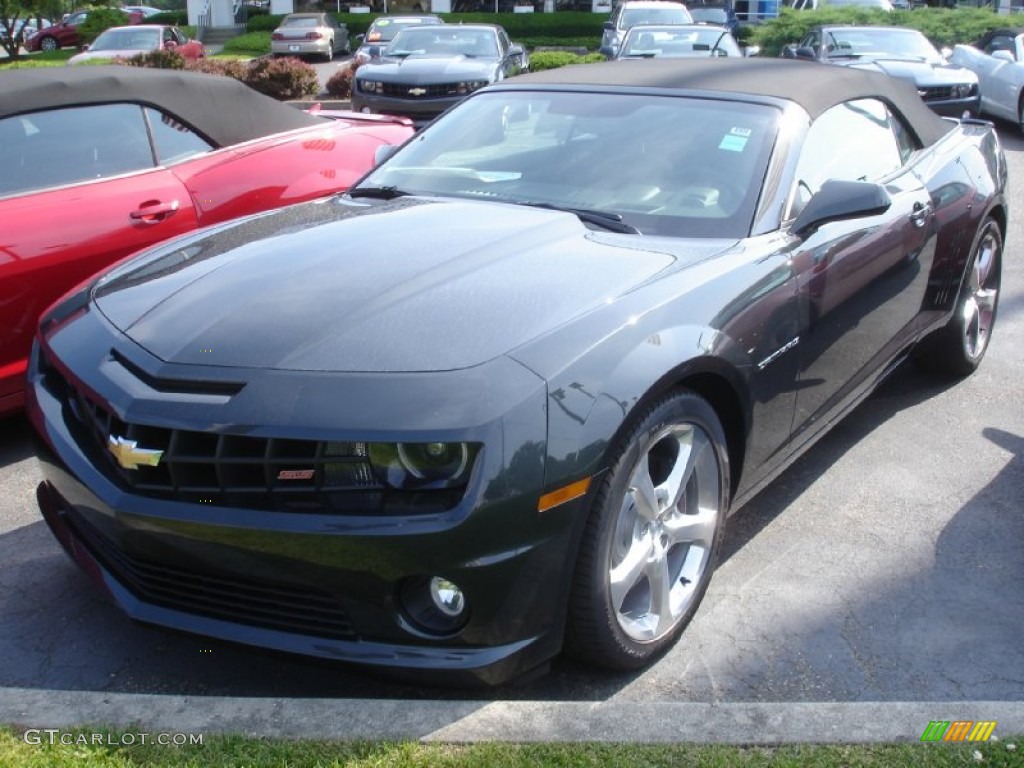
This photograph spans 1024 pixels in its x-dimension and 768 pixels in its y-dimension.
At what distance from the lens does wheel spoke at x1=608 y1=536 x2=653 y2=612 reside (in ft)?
9.14

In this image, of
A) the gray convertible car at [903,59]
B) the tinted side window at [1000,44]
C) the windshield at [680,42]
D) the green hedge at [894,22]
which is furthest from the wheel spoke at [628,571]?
the green hedge at [894,22]

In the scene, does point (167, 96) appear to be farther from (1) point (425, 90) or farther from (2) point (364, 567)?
(1) point (425, 90)

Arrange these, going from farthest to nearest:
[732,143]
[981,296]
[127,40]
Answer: [127,40] → [981,296] → [732,143]

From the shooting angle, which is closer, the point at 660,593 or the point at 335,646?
the point at 335,646

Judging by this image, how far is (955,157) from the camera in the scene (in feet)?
16.4

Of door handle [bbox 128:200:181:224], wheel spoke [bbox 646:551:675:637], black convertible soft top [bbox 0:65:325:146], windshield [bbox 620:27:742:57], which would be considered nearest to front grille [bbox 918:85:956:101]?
windshield [bbox 620:27:742:57]

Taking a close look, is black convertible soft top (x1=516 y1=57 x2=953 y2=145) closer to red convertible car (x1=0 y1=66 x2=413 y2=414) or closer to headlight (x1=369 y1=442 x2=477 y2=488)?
red convertible car (x1=0 y1=66 x2=413 y2=414)

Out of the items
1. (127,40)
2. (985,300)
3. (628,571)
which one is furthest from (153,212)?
(127,40)

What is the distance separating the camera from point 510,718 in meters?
2.59

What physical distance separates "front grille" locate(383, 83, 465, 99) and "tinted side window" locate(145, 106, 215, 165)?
25.5 feet

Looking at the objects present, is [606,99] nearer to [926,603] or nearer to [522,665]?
[926,603]

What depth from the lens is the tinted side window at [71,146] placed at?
15.3 feet

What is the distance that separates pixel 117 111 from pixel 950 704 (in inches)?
170

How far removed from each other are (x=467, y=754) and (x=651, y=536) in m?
0.79
